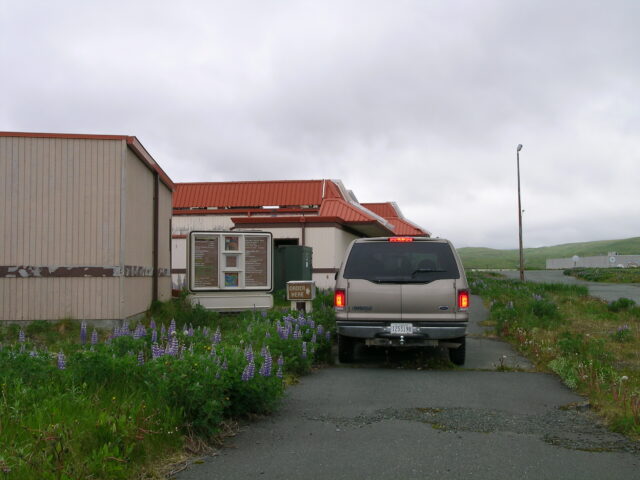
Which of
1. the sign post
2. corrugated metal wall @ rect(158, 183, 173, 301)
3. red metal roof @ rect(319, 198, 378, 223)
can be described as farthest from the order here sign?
red metal roof @ rect(319, 198, 378, 223)

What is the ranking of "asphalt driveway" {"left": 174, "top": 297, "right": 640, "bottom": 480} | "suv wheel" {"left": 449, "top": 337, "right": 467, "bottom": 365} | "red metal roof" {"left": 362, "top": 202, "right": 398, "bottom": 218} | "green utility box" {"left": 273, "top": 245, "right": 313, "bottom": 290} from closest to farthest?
"asphalt driveway" {"left": 174, "top": 297, "right": 640, "bottom": 480}
"suv wheel" {"left": 449, "top": 337, "right": 467, "bottom": 365}
"green utility box" {"left": 273, "top": 245, "right": 313, "bottom": 290}
"red metal roof" {"left": 362, "top": 202, "right": 398, "bottom": 218}

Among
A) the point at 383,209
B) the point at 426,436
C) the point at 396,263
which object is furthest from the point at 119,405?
the point at 383,209

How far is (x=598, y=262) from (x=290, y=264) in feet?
311

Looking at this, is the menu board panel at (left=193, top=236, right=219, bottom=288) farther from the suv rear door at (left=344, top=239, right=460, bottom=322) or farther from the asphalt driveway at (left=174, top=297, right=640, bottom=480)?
the asphalt driveway at (left=174, top=297, right=640, bottom=480)

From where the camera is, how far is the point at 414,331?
901 centimetres

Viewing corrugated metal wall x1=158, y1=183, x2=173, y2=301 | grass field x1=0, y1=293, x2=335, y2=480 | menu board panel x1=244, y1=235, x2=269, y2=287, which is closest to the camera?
grass field x1=0, y1=293, x2=335, y2=480

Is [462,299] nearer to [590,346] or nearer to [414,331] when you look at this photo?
[414,331]

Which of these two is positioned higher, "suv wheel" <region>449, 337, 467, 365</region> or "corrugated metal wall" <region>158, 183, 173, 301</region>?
"corrugated metal wall" <region>158, 183, 173, 301</region>

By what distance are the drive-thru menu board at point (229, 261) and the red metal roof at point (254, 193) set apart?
15554 millimetres

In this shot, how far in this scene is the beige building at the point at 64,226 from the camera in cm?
1178

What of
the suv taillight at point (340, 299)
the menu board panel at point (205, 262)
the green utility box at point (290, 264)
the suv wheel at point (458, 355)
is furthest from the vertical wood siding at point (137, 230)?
the green utility box at point (290, 264)

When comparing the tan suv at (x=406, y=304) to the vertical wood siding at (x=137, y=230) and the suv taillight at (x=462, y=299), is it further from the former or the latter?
the vertical wood siding at (x=137, y=230)

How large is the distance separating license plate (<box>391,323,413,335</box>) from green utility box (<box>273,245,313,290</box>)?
519 inches

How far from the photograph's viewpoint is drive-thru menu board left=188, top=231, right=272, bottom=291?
49.6ft
